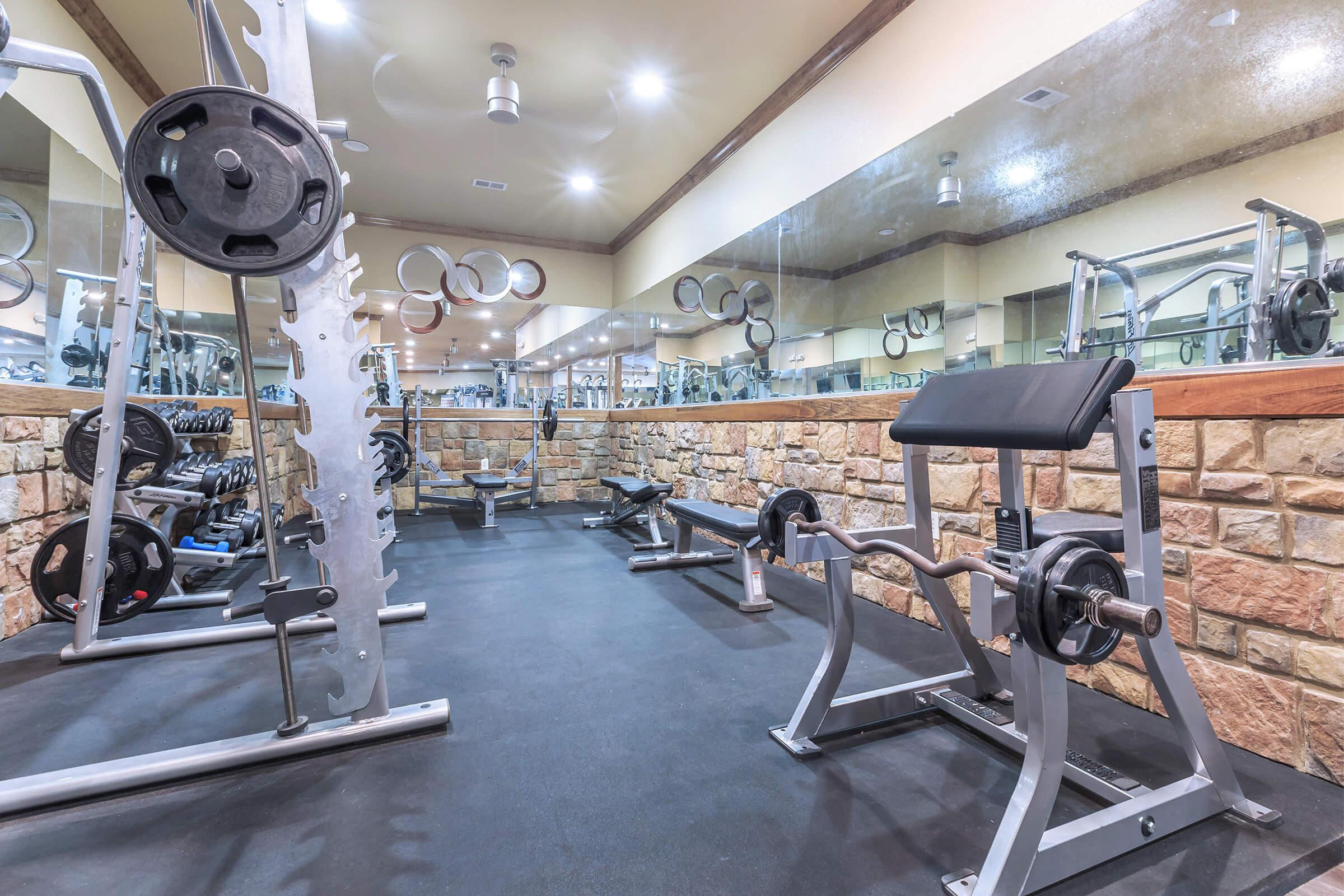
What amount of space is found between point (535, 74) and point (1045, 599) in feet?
12.5

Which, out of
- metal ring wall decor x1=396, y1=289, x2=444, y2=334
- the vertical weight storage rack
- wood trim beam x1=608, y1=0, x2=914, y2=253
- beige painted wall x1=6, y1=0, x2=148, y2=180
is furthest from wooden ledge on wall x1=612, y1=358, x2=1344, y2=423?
metal ring wall decor x1=396, y1=289, x2=444, y2=334

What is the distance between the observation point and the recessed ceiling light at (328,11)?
280cm

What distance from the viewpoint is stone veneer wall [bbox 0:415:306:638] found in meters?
1.98

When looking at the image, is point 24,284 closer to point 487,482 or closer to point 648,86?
point 487,482

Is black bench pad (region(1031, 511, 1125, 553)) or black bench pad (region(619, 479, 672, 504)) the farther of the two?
black bench pad (region(619, 479, 672, 504))

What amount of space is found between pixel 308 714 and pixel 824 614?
1869mm

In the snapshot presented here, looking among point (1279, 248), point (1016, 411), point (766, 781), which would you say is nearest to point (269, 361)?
point (766, 781)

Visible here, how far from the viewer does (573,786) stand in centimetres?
127

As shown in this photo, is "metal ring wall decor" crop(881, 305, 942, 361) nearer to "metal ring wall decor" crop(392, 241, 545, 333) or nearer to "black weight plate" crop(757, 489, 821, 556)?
"black weight plate" crop(757, 489, 821, 556)

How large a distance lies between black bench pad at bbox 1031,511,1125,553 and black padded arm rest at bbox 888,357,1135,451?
0.18 m

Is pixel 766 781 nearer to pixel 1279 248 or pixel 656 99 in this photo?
pixel 1279 248

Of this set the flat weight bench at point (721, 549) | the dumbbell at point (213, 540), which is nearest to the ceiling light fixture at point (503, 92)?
the flat weight bench at point (721, 549)

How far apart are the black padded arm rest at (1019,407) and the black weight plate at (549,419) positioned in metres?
4.10

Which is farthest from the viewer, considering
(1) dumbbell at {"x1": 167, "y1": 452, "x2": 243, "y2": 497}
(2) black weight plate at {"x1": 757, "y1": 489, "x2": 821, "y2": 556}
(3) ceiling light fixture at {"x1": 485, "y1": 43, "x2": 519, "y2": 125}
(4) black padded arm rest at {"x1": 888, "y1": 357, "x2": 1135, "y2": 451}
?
(3) ceiling light fixture at {"x1": 485, "y1": 43, "x2": 519, "y2": 125}
